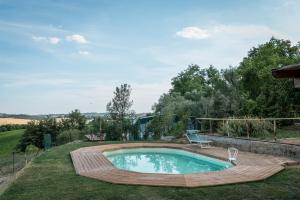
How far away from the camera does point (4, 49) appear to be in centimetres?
1897

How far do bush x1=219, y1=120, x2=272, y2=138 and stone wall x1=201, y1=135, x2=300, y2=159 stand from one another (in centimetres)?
55

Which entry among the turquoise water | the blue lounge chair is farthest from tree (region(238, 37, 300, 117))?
the turquoise water

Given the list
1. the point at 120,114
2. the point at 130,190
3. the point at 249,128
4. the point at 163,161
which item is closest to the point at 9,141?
the point at 120,114

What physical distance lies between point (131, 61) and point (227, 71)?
7346 millimetres

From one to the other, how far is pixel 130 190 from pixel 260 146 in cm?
621

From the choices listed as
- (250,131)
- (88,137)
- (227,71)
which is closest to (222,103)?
(227,71)

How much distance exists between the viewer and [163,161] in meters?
11.8

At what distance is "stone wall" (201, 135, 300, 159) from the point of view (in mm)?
9170

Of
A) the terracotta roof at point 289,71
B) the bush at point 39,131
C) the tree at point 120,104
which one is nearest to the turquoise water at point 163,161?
the tree at point 120,104

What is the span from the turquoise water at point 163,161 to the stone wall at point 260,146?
5.49 feet

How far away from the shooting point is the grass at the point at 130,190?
543 centimetres

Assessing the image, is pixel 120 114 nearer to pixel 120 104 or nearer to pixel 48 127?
pixel 120 104

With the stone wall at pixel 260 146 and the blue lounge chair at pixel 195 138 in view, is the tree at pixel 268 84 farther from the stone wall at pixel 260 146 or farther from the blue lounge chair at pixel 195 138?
the blue lounge chair at pixel 195 138

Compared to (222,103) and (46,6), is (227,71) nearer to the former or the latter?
(222,103)
